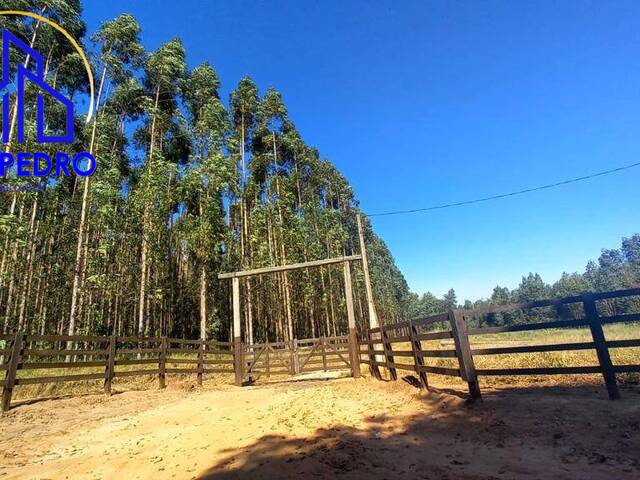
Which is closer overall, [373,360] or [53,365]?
[53,365]

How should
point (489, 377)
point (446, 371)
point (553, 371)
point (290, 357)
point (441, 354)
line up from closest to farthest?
1. point (553, 371)
2. point (446, 371)
3. point (441, 354)
4. point (489, 377)
5. point (290, 357)

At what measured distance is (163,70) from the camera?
74.7 ft

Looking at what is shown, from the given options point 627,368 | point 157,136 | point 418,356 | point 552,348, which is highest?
point 157,136

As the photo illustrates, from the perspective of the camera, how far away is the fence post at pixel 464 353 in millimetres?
5570

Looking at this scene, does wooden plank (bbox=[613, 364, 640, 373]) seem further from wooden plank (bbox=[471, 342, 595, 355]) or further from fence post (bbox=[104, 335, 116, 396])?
fence post (bbox=[104, 335, 116, 396])

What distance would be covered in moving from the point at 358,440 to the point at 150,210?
1891cm

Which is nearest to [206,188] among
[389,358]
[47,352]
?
[47,352]

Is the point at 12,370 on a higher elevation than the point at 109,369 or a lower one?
higher

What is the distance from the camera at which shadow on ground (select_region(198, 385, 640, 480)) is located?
341 centimetres

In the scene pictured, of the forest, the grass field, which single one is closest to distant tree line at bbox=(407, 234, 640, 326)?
the forest

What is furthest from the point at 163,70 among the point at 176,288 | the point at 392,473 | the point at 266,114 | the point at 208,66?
the point at 392,473

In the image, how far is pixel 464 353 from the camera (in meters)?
5.73

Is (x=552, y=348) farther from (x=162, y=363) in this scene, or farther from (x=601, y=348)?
(x=162, y=363)

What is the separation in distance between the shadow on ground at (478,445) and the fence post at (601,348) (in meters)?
0.19
